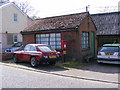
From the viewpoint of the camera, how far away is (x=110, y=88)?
6.62 m

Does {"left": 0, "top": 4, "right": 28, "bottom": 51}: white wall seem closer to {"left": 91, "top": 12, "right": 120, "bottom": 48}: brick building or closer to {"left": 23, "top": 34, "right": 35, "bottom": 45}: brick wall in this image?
{"left": 23, "top": 34, "right": 35, "bottom": 45}: brick wall

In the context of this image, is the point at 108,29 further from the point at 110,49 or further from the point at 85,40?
the point at 110,49

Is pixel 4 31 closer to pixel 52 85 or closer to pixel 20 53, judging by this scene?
pixel 20 53

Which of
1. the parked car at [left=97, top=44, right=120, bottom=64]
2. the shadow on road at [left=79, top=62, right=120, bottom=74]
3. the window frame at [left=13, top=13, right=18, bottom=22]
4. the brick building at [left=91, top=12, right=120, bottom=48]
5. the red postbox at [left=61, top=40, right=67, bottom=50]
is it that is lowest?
the shadow on road at [left=79, top=62, right=120, bottom=74]

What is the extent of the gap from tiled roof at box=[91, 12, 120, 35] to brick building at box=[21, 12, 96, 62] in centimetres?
381

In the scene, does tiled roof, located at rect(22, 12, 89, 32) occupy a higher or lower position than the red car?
higher

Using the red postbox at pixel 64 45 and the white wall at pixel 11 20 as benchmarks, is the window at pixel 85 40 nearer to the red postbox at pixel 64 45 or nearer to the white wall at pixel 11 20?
the red postbox at pixel 64 45

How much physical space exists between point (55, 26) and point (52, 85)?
8071 millimetres

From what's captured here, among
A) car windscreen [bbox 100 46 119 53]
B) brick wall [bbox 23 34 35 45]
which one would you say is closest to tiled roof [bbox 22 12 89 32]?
brick wall [bbox 23 34 35 45]

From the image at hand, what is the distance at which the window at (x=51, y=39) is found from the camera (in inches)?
557

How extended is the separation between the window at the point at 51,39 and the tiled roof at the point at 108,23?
7023 millimetres

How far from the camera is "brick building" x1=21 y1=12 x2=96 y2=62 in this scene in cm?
1302

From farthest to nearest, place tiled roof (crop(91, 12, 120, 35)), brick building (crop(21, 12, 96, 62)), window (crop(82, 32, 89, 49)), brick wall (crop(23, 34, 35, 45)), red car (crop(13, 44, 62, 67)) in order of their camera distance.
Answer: tiled roof (crop(91, 12, 120, 35))
brick wall (crop(23, 34, 35, 45))
window (crop(82, 32, 89, 49))
brick building (crop(21, 12, 96, 62))
red car (crop(13, 44, 62, 67))

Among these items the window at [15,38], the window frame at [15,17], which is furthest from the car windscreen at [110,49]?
the window frame at [15,17]
